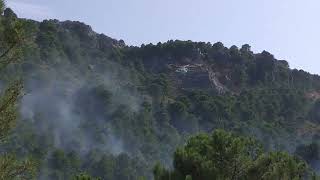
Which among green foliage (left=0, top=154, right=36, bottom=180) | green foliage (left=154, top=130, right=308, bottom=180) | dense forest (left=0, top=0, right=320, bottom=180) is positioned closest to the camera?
green foliage (left=0, top=154, right=36, bottom=180)

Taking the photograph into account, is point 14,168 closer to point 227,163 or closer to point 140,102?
point 227,163

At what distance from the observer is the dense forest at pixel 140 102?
196 ft

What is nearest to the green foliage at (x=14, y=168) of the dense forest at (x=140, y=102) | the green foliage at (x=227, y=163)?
the green foliage at (x=227, y=163)

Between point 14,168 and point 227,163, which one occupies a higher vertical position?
point 14,168

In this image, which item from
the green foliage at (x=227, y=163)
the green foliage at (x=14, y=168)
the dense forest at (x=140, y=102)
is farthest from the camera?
the dense forest at (x=140, y=102)

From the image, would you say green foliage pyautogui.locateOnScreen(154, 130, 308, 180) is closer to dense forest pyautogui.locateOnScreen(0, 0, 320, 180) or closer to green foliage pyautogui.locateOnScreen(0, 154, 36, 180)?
green foliage pyautogui.locateOnScreen(0, 154, 36, 180)

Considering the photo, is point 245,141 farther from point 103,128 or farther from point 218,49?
point 218,49

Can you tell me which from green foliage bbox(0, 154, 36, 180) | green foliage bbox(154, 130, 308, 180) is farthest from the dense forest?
green foliage bbox(0, 154, 36, 180)

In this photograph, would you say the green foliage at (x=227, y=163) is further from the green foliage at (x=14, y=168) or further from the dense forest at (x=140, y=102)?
the dense forest at (x=140, y=102)

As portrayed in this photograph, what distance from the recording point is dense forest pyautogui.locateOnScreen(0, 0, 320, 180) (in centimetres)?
5989

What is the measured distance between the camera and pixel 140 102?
8281 cm

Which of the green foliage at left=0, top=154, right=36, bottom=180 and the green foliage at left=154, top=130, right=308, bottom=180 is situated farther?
the green foliage at left=154, top=130, right=308, bottom=180

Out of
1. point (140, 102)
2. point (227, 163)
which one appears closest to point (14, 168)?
point (227, 163)

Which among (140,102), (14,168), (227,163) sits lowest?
(140,102)
